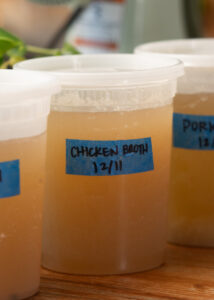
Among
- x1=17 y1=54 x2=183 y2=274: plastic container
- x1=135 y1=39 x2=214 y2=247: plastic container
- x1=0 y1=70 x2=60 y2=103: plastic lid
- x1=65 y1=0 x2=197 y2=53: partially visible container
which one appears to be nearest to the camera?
x1=0 y1=70 x2=60 y2=103: plastic lid

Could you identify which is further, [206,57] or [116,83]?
[206,57]

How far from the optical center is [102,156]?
71 cm

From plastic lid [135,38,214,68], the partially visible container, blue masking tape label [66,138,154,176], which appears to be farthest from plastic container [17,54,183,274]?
the partially visible container

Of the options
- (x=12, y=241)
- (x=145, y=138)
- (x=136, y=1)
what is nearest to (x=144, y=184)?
(x=145, y=138)

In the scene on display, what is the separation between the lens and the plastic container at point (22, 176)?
617 mm

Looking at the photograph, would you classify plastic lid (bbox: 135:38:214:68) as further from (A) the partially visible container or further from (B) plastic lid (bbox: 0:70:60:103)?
(A) the partially visible container

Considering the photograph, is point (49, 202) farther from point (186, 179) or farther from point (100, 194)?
point (186, 179)

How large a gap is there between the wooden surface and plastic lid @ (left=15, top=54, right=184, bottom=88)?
224 mm

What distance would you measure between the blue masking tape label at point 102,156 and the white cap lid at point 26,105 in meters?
0.07

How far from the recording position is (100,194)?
0.72m

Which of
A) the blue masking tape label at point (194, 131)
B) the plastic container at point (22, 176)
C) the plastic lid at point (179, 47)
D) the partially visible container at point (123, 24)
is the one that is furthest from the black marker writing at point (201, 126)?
the partially visible container at point (123, 24)

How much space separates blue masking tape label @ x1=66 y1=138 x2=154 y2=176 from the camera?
71 cm

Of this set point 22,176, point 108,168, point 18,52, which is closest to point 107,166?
point 108,168

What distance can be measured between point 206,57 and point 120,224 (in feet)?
0.77
